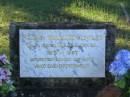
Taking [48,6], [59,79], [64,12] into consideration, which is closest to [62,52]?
[59,79]

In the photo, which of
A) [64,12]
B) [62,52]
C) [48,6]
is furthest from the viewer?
[48,6]

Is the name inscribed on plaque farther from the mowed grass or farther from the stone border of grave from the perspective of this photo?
the mowed grass

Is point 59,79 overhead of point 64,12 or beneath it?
beneath

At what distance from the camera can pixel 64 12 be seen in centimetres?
942

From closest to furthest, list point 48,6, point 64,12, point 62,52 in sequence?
point 62,52 < point 64,12 < point 48,6

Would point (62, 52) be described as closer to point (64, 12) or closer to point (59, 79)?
point (59, 79)

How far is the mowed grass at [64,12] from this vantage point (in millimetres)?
8977

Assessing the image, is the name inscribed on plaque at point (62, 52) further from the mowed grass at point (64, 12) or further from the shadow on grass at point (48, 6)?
the shadow on grass at point (48, 6)

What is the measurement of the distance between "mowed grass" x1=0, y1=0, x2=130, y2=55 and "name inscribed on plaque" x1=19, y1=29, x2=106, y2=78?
2.31m

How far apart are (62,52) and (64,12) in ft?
10.8

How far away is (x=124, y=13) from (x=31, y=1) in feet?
5.59

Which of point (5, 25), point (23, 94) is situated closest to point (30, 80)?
point (23, 94)

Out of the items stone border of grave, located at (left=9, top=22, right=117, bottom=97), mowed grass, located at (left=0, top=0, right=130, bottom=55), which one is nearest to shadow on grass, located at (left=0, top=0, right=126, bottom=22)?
mowed grass, located at (left=0, top=0, right=130, bottom=55)

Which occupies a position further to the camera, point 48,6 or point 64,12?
point 48,6
